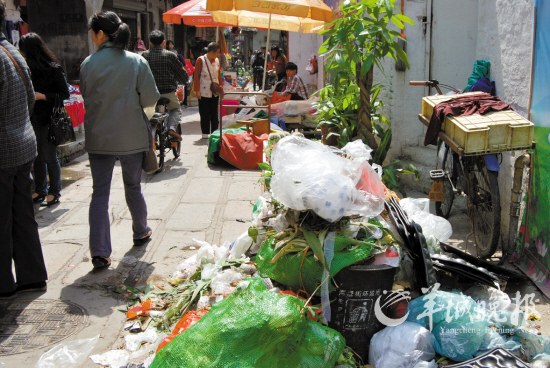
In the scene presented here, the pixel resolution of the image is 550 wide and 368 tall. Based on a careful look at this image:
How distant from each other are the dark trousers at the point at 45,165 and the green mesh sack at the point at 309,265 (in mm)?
3875

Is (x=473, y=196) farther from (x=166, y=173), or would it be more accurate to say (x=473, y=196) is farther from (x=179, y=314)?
(x=166, y=173)

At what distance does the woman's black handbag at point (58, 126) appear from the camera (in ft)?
20.6

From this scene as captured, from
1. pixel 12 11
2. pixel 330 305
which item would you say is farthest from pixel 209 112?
pixel 330 305

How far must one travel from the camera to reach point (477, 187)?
511 centimetres

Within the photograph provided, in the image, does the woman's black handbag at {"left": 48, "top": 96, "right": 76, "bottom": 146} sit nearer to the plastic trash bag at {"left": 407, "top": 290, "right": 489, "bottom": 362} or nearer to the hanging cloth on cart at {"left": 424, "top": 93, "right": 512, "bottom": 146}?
the hanging cloth on cart at {"left": 424, "top": 93, "right": 512, "bottom": 146}

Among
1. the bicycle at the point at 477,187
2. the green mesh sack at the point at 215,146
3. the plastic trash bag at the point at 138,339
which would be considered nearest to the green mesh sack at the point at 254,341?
the plastic trash bag at the point at 138,339

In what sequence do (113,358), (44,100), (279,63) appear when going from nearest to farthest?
(113,358), (44,100), (279,63)

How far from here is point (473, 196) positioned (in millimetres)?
5129

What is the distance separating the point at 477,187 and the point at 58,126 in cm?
422

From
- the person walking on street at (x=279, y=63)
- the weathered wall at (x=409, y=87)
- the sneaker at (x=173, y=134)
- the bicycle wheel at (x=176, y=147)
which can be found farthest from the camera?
the person walking on street at (x=279, y=63)

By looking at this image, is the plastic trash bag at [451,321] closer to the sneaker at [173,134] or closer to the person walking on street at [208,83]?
the sneaker at [173,134]

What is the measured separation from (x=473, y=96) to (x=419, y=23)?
2.71m

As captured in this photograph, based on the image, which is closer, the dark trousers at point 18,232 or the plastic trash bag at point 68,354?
the plastic trash bag at point 68,354

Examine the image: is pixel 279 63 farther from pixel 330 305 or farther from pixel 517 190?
pixel 330 305
